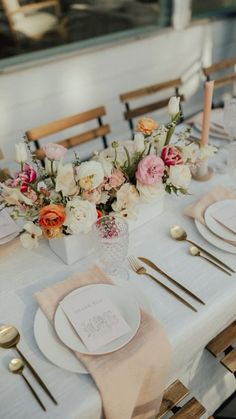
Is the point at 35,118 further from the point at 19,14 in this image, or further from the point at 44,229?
the point at 44,229

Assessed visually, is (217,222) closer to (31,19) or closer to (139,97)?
(139,97)

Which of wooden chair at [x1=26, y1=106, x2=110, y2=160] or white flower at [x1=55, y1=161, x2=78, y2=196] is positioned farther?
wooden chair at [x1=26, y1=106, x2=110, y2=160]

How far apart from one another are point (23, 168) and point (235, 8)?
114 inches

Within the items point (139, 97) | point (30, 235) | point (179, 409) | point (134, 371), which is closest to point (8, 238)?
point (30, 235)

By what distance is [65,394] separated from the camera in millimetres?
728

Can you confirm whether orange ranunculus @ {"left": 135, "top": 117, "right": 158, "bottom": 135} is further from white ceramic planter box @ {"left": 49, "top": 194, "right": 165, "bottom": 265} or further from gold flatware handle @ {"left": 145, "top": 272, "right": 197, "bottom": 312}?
gold flatware handle @ {"left": 145, "top": 272, "right": 197, "bottom": 312}

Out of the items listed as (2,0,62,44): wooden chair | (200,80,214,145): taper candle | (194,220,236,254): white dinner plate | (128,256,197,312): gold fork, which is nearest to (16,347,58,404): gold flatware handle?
(128,256,197,312): gold fork

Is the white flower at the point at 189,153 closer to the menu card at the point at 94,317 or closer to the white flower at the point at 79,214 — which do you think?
the white flower at the point at 79,214

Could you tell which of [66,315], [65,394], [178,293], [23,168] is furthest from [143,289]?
[23,168]

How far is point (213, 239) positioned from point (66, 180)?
450 millimetres

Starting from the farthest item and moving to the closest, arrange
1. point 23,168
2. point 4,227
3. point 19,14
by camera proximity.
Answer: point 19,14
point 4,227
point 23,168

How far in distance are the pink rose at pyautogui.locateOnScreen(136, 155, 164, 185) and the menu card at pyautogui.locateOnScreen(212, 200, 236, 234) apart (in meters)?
0.27

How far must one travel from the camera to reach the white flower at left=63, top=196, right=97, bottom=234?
2.89 feet

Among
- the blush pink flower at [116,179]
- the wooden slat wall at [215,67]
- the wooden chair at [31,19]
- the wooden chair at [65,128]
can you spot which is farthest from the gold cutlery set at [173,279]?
the wooden chair at [31,19]
